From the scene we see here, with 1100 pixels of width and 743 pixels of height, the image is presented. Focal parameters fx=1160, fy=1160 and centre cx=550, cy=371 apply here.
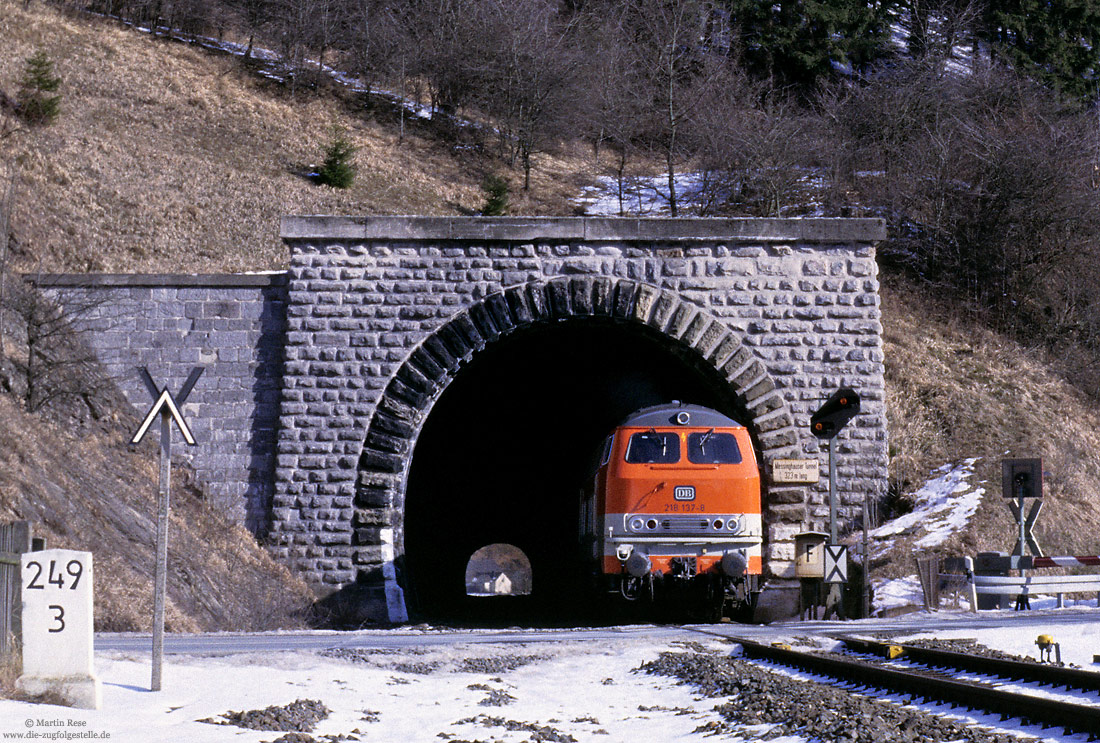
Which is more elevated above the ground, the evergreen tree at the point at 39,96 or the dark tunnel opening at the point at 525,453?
the evergreen tree at the point at 39,96

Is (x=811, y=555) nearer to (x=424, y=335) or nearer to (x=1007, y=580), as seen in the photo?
(x=1007, y=580)

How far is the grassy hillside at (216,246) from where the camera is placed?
16016mm

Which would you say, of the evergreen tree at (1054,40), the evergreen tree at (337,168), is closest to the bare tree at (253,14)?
the evergreen tree at (337,168)

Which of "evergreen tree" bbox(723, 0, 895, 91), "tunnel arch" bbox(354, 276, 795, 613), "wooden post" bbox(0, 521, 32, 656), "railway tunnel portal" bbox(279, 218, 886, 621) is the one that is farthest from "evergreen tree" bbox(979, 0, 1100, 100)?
"wooden post" bbox(0, 521, 32, 656)

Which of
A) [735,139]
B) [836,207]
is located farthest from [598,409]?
[735,139]

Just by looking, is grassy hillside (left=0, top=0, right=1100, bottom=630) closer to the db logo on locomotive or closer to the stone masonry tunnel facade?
the stone masonry tunnel facade

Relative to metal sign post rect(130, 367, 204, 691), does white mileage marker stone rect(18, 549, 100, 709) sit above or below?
below

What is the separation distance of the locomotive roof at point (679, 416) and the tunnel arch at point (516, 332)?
1966 mm

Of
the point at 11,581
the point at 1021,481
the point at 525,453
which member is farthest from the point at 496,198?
the point at 11,581

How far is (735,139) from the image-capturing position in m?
45.4

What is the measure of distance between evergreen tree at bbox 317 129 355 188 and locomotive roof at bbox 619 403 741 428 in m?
29.7

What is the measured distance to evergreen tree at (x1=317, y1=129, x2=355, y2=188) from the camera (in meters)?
43.5

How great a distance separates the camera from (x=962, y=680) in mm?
8461

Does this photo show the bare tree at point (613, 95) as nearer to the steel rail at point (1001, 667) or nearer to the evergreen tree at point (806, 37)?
the evergreen tree at point (806, 37)
